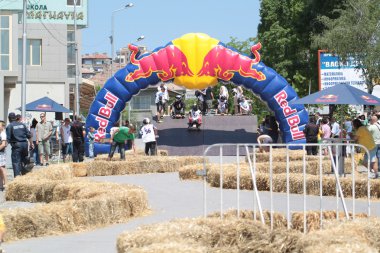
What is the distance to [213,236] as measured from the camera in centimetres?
880

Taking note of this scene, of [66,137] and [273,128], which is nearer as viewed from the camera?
[66,137]

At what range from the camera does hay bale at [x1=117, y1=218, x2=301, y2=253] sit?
804cm

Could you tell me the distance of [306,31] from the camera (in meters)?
58.9

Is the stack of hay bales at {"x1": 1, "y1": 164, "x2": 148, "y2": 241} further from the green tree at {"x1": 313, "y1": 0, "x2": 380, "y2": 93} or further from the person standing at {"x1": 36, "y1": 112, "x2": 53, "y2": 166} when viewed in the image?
the green tree at {"x1": 313, "y1": 0, "x2": 380, "y2": 93}

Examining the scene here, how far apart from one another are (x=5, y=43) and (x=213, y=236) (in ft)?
138

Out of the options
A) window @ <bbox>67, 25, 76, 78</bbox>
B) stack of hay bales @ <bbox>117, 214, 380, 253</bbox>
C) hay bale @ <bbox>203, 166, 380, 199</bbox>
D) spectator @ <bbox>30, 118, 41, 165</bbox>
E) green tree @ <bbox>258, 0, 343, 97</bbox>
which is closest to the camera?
stack of hay bales @ <bbox>117, 214, 380, 253</bbox>

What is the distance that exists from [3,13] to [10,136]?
1214 inches

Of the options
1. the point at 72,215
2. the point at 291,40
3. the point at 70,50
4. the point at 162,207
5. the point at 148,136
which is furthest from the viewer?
the point at 70,50

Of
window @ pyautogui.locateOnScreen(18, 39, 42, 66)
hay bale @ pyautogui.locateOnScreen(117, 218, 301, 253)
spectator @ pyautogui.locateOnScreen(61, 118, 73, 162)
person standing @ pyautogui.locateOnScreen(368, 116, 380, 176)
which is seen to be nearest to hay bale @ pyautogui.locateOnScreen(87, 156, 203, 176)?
spectator @ pyautogui.locateOnScreen(61, 118, 73, 162)

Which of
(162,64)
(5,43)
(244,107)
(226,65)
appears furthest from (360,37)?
(5,43)

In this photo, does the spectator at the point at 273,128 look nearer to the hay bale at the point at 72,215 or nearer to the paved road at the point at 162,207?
the paved road at the point at 162,207

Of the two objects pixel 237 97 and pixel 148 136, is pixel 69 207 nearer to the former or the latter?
pixel 148 136

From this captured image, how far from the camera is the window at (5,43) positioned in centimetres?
4866

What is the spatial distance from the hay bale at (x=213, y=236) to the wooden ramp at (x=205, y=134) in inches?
Result: 1088
